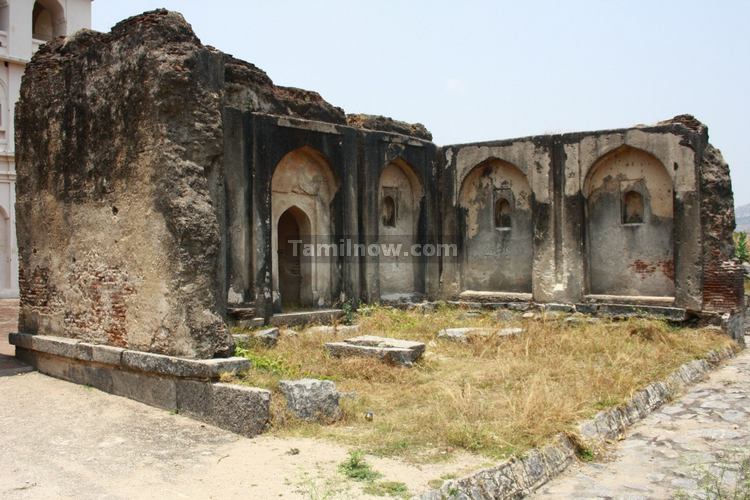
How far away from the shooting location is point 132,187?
8070 millimetres

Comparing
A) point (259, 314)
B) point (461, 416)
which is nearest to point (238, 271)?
point (259, 314)

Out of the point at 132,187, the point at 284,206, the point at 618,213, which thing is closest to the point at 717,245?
the point at 618,213

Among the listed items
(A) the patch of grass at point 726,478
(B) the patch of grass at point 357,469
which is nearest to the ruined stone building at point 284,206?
(B) the patch of grass at point 357,469

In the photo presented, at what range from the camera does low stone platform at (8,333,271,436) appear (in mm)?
6824

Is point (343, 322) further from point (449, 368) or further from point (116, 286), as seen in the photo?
point (116, 286)

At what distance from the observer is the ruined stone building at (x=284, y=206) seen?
782 cm

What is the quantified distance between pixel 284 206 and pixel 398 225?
123 inches

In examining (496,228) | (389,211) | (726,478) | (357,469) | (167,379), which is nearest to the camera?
(357,469)

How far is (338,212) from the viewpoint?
1343 centimetres

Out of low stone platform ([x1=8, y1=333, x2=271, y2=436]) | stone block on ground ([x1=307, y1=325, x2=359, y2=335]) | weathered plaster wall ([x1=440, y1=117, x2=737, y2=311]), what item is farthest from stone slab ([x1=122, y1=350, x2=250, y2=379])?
weathered plaster wall ([x1=440, y1=117, x2=737, y2=311])

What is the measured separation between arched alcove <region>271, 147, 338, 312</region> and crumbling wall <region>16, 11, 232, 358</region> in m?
4.27

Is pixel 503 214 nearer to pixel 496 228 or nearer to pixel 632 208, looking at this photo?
pixel 496 228

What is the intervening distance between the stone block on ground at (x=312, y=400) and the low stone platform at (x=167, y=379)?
0.93 feet

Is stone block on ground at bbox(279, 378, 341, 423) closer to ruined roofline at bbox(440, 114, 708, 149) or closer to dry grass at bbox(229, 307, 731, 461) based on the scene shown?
dry grass at bbox(229, 307, 731, 461)
